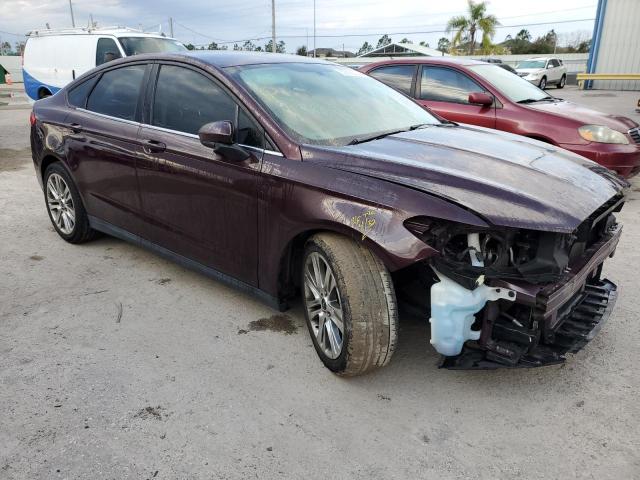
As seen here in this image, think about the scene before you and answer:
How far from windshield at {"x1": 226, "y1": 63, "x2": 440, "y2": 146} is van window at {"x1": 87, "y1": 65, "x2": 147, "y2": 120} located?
101 centimetres

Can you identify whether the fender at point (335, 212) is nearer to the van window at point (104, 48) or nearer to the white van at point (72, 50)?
the white van at point (72, 50)

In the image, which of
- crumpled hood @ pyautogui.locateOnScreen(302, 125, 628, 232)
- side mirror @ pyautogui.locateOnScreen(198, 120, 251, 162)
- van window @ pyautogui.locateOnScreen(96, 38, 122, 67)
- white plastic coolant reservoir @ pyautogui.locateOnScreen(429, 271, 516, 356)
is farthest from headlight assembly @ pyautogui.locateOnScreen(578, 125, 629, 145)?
van window @ pyautogui.locateOnScreen(96, 38, 122, 67)

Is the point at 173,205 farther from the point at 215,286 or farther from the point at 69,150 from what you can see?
the point at 69,150

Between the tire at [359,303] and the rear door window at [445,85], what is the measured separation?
14.2 ft

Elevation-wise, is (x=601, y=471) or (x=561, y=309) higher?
(x=561, y=309)

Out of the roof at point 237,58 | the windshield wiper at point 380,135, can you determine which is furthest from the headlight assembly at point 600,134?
the roof at point 237,58

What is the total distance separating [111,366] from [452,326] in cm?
189

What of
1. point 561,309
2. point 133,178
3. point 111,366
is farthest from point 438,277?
point 133,178

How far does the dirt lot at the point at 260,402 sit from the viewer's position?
2221 mm

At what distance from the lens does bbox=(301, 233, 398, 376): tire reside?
249 centimetres

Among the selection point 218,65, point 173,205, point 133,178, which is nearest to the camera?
point 218,65

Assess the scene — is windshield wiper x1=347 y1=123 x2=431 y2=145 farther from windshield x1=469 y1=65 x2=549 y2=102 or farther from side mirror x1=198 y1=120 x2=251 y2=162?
windshield x1=469 y1=65 x2=549 y2=102

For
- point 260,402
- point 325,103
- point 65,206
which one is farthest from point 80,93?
point 260,402

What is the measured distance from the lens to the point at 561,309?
2545 millimetres
